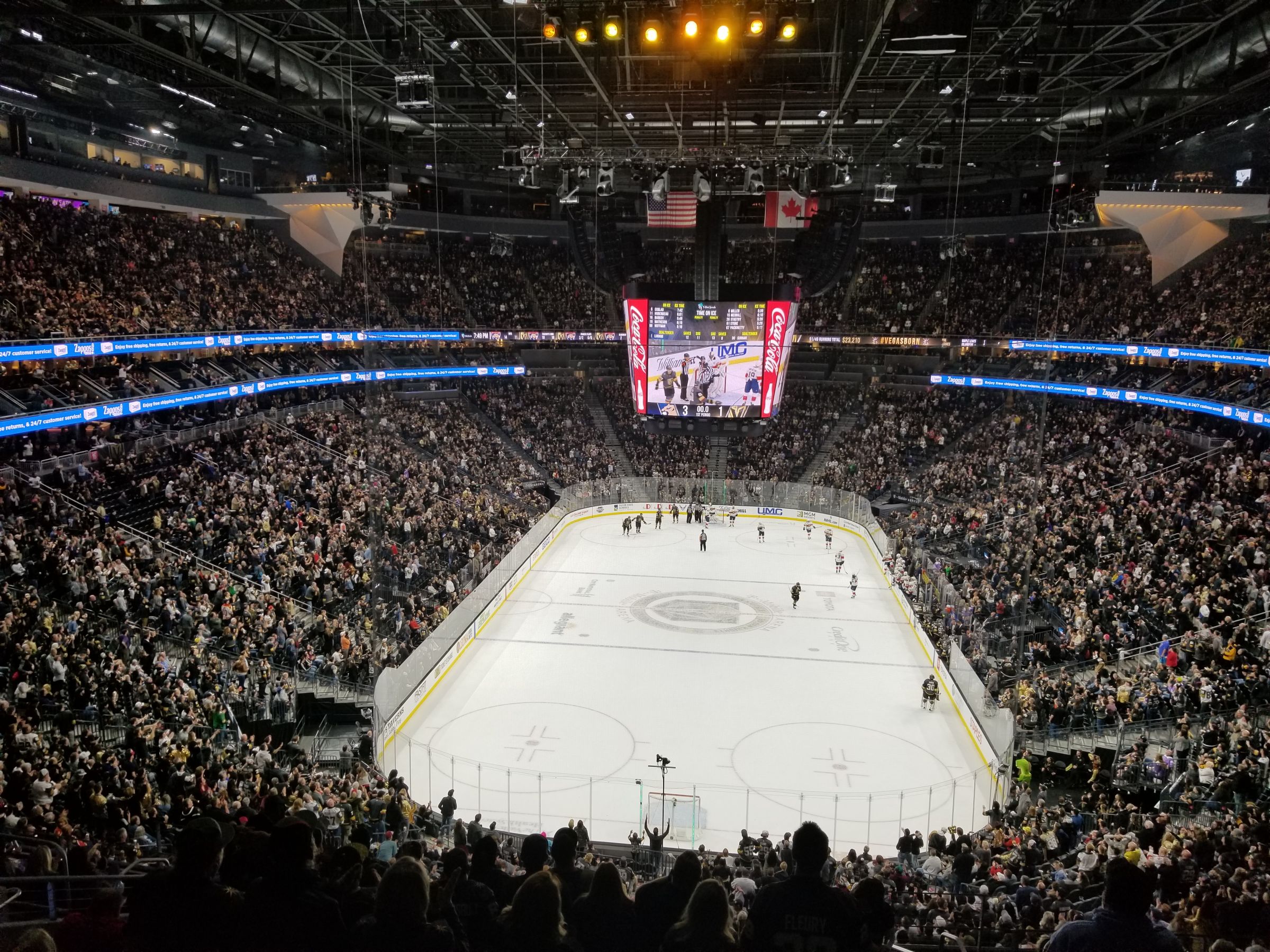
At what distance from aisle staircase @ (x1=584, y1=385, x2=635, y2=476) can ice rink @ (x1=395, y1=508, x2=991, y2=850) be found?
Result: 1224 centimetres

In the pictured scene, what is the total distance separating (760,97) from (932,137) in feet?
30.8

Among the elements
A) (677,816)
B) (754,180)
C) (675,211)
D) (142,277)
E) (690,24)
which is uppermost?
(754,180)

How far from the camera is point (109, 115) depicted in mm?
26625

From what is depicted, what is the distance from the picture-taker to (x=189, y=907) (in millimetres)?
3188

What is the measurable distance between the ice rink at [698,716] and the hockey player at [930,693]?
8.5 inches

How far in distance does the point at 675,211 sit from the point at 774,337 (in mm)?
5958

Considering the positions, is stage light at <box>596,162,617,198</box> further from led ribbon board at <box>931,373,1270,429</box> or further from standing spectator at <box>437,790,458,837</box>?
standing spectator at <box>437,790,458,837</box>

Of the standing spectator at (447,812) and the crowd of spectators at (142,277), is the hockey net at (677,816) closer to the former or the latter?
the standing spectator at (447,812)

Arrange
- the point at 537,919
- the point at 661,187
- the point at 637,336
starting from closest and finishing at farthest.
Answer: the point at 537,919 → the point at 661,187 → the point at 637,336

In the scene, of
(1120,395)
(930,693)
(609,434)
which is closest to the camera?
(930,693)

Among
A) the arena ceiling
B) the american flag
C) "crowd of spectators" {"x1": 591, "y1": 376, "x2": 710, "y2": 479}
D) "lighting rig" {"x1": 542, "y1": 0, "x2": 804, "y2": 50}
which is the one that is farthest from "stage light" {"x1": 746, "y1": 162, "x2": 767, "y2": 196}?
"crowd of spectators" {"x1": 591, "y1": 376, "x2": 710, "y2": 479}

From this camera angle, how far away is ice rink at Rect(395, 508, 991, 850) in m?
13.6

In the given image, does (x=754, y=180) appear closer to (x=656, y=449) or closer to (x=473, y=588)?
(x=473, y=588)

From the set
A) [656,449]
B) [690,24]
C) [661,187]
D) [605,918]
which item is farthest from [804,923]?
[656,449]
